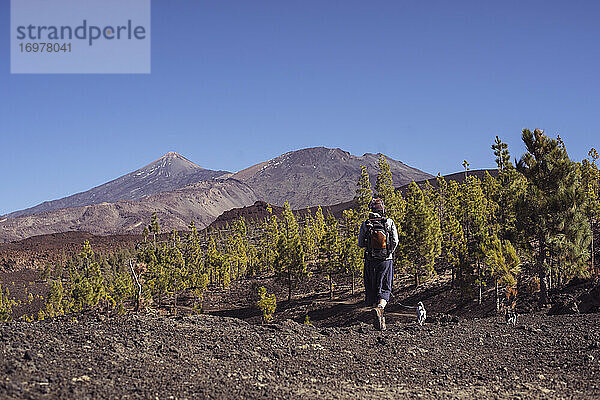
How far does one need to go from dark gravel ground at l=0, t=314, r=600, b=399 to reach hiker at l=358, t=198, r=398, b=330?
2.98 ft

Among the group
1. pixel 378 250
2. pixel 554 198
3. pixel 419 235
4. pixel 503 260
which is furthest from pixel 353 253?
pixel 378 250

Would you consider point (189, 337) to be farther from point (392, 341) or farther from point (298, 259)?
point (298, 259)

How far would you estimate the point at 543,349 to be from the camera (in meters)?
10.3

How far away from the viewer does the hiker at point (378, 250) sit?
10094mm

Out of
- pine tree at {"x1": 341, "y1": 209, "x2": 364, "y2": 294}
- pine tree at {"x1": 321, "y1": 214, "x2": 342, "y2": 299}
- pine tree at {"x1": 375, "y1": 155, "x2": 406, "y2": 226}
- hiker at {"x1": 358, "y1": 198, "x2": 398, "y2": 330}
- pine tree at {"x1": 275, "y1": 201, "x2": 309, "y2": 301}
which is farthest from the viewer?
pine tree at {"x1": 275, "y1": 201, "x2": 309, "y2": 301}

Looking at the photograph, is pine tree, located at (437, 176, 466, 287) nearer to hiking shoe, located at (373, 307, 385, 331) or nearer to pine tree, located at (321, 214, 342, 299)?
pine tree, located at (321, 214, 342, 299)

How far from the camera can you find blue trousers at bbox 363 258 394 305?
10352 mm

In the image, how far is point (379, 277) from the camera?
10398mm

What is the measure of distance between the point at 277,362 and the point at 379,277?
3.01 metres

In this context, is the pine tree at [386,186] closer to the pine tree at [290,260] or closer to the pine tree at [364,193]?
the pine tree at [364,193]

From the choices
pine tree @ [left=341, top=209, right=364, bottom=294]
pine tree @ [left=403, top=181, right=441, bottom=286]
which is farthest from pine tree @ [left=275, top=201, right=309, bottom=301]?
pine tree @ [left=403, top=181, right=441, bottom=286]

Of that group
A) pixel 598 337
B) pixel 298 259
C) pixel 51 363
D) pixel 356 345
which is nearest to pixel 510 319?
pixel 598 337

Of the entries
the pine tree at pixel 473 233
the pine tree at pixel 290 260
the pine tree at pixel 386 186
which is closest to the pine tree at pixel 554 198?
the pine tree at pixel 473 233

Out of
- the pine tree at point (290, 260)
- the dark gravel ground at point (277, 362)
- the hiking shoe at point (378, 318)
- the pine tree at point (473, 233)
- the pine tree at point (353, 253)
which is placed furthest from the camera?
the pine tree at point (290, 260)
